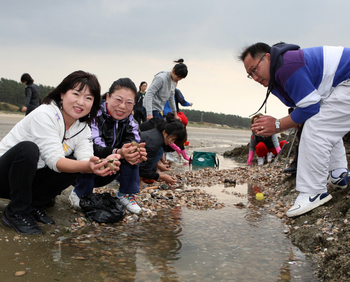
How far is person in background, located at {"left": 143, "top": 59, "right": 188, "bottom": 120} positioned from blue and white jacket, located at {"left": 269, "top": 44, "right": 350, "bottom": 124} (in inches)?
147

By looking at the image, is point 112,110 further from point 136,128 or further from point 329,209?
point 329,209

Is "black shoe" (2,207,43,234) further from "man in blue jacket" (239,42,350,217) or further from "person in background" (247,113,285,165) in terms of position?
"person in background" (247,113,285,165)

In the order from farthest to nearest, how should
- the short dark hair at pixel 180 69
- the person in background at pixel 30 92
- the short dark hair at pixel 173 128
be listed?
the person in background at pixel 30 92 < the short dark hair at pixel 180 69 < the short dark hair at pixel 173 128

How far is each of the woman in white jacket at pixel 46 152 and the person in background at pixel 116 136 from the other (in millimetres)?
495

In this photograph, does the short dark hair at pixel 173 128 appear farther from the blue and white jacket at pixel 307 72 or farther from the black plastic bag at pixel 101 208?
the blue and white jacket at pixel 307 72

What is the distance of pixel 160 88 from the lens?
673cm

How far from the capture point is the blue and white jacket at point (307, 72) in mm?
2820

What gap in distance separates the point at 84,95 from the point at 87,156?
0.57 metres

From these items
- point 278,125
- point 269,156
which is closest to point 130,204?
point 278,125

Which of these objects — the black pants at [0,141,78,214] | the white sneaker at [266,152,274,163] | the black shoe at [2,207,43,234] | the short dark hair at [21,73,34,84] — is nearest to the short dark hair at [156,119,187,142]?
the black pants at [0,141,78,214]

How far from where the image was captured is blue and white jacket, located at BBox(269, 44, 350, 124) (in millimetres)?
2820

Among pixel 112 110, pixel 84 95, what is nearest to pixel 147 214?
pixel 112 110

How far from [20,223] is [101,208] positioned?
0.83m

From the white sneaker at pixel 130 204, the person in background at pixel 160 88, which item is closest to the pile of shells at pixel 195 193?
the white sneaker at pixel 130 204
